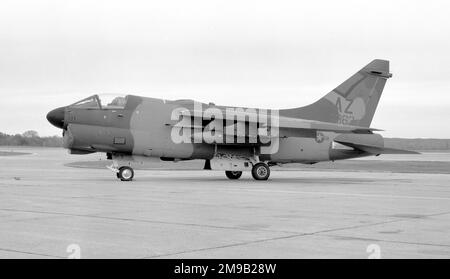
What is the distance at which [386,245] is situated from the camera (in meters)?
8.15

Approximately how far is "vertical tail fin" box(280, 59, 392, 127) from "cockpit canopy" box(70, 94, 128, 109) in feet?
21.6

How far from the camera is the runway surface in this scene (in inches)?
302

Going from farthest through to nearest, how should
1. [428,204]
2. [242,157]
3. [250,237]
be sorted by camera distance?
1. [242,157]
2. [428,204]
3. [250,237]

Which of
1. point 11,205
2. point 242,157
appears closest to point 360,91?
point 242,157

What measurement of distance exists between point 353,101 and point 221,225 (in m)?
17.0

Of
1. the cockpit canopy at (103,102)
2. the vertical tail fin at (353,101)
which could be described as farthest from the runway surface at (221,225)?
the vertical tail fin at (353,101)

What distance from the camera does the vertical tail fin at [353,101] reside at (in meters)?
25.9

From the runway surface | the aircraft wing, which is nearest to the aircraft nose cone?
the runway surface

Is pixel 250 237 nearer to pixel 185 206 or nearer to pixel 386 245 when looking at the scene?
pixel 386 245

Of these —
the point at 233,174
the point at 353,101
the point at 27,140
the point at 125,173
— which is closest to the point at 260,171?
the point at 233,174

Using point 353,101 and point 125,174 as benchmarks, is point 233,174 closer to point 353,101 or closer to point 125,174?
point 125,174
